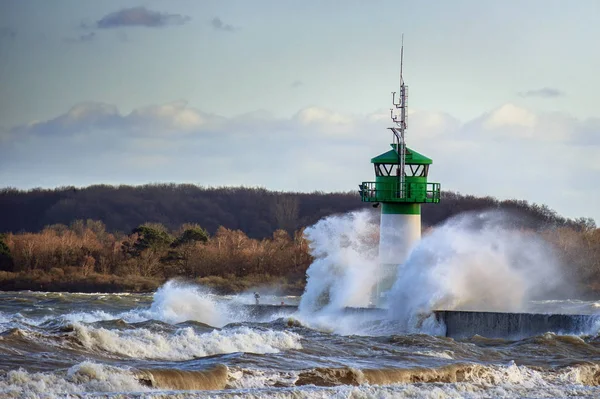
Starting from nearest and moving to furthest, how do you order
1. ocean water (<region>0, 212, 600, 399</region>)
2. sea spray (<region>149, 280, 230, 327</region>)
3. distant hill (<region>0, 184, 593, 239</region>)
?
ocean water (<region>0, 212, 600, 399</region>) → sea spray (<region>149, 280, 230, 327</region>) → distant hill (<region>0, 184, 593, 239</region>)

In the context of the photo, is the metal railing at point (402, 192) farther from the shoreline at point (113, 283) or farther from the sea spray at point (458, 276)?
the shoreline at point (113, 283)

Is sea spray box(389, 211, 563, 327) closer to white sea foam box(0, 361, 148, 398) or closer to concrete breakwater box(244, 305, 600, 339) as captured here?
concrete breakwater box(244, 305, 600, 339)

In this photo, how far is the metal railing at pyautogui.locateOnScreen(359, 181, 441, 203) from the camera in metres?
28.9

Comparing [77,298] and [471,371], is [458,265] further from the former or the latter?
[77,298]

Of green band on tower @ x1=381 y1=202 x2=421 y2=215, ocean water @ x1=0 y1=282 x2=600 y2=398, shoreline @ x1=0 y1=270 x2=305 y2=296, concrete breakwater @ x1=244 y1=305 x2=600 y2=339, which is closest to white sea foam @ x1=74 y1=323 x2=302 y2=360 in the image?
ocean water @ x1=0 y1=282 x2=600 y2=398

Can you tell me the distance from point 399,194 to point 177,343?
8980 mm

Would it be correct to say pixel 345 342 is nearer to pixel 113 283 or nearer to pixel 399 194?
pixel 399 194

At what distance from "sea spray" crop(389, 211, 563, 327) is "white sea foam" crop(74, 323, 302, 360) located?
19.2 ft

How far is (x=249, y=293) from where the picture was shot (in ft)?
186

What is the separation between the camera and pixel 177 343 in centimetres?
2186

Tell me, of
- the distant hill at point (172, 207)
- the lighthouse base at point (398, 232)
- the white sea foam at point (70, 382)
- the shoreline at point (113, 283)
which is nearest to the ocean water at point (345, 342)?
the white sea foam at point (70, 382)

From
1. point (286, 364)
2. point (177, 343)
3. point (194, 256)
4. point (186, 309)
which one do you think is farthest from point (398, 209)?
point (194, 256)

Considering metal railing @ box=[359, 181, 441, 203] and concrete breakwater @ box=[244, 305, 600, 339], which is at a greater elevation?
metal railing @ box=[359, 181, 441, 203]

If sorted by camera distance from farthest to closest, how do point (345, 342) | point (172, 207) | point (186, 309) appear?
point (172, 207) → point (186, 309) → point (345, 342)
